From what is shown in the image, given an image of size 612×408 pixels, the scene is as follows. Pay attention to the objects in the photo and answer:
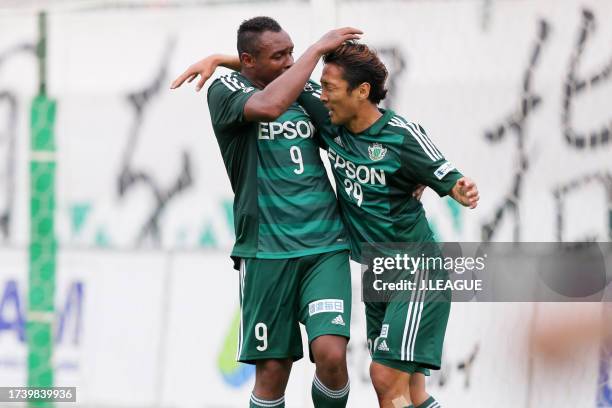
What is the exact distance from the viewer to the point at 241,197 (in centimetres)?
595

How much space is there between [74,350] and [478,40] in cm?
294

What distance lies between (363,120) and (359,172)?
24cm

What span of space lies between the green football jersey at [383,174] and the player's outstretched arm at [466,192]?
0.04 m

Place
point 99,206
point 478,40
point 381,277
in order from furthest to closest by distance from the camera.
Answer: point 99,206, point 478,40, point 381,277

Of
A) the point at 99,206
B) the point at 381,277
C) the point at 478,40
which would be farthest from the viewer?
the point at 99,206

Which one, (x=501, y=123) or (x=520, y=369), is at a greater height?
(x=501, y=123)

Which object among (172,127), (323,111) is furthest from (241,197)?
(172,127)

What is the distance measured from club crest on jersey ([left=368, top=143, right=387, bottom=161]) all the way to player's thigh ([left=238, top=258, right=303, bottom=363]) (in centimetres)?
60

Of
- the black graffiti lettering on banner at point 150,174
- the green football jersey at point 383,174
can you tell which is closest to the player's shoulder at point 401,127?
the green football jersey at point 383,174

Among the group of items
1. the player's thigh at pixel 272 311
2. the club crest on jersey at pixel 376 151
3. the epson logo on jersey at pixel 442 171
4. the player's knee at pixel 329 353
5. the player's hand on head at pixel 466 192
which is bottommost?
the player's knee at pixel 329 353

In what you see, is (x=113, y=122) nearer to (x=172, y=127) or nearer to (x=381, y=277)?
(x=172, y=127)

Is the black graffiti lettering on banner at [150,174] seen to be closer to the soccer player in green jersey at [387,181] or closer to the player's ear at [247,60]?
the player's ear at [247,60]

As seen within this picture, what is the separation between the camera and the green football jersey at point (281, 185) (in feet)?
19.1

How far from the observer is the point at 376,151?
5.74m
